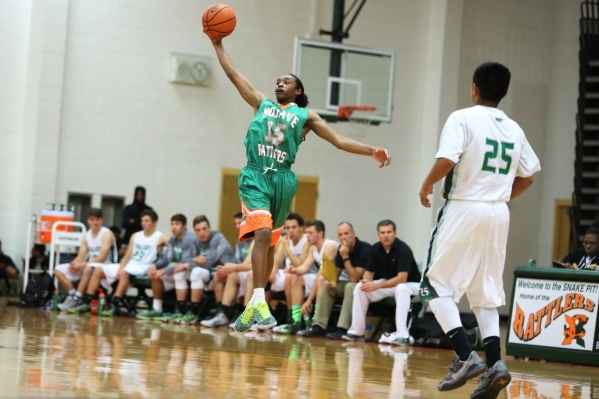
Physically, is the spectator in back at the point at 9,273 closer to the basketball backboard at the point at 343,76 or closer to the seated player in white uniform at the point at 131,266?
the seated player in white uniform at the point at 131,266

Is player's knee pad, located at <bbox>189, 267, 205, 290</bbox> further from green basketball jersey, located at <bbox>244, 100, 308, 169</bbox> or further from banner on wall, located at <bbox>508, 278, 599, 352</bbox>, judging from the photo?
green basketball jersey, located at <bbox>244, 100, 308, 169</bbox>

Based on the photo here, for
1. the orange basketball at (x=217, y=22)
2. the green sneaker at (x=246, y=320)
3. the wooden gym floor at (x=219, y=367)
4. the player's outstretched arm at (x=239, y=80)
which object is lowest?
the wooden gym floor at (x=219, y=367)

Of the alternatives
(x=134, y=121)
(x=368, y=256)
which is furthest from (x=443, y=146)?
(x=134, y=121)

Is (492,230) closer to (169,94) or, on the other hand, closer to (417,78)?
(169,94)

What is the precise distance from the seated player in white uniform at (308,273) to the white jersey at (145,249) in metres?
2.27

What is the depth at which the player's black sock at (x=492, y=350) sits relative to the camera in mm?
5232

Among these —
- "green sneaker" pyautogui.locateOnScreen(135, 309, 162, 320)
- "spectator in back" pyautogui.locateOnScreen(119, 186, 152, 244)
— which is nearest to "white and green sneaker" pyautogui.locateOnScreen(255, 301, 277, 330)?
"green sneaker" pyautogui.locateOnScreen(135, 309, 162, 320)

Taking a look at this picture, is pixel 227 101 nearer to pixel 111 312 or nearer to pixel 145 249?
pixel 145 249

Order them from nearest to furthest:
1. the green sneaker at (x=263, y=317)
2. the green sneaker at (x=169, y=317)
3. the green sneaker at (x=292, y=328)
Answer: the green sneaker at (x=263, y=317)
the green sneaker at (x=292, y=328)
the green sneaker at (x=169, y=317)

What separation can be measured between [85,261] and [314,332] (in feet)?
13.6

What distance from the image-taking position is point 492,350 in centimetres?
527

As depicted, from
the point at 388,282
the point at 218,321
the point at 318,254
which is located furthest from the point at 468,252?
the point at 218,321

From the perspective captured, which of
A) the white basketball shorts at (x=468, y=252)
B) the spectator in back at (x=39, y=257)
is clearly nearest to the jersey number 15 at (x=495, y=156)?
the white basketball shorts at (x=468, y=252)

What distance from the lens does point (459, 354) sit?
17.1ft
